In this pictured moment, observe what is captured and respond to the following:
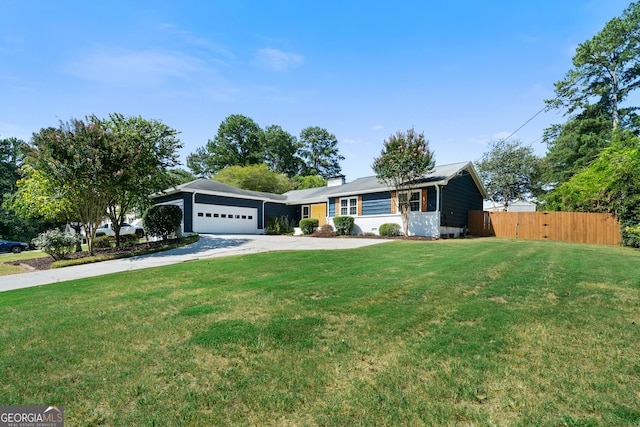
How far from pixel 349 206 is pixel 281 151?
99.1ft

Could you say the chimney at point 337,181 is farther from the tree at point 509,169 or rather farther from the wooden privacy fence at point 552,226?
the tree at point 509,169

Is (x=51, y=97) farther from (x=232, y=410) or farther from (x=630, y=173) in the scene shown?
(x=630, y=173)

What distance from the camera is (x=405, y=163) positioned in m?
15.6

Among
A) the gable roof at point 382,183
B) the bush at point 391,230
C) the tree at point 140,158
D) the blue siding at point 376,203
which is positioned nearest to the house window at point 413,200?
the gable roof at point 382,183

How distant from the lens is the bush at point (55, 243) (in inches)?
428

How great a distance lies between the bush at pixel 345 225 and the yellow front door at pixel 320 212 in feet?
10.0

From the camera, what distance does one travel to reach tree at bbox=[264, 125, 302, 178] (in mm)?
47031

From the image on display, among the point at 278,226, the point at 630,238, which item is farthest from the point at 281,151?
the point at 630,238

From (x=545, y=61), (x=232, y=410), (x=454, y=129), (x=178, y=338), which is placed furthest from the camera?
(x=454, y=129)

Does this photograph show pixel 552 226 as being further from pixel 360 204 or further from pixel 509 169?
pixel 509 169

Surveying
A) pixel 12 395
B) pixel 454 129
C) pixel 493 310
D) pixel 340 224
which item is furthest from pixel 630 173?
pixel 12 395

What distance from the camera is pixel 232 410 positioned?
1950 millimetres

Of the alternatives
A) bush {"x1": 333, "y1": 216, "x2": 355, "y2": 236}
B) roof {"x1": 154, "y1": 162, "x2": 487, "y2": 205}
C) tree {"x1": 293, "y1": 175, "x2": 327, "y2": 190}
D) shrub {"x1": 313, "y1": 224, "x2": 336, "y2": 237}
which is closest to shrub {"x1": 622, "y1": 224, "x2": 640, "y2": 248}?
roof {"x1": 154, "y1": 162, "x2": 487, "y2": 205}

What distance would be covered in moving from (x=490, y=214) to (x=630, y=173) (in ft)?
20.6
